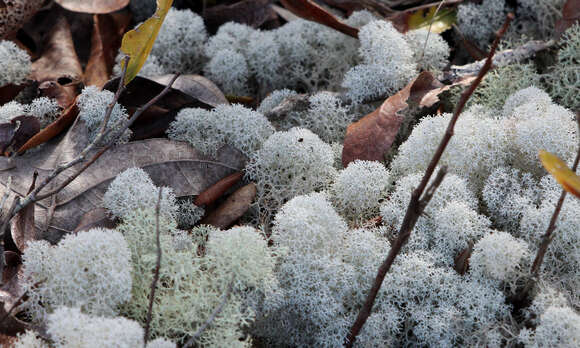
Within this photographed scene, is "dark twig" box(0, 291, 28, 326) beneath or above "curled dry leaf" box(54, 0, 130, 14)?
beneath

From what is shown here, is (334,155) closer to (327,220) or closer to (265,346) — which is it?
(327,220)

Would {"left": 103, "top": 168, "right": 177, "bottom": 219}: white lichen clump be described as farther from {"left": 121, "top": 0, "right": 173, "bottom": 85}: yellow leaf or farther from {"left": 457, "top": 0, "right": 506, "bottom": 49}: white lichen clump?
{"left": 457, "top": 0, "right": 506, "bottom": 49}: white lichen clump

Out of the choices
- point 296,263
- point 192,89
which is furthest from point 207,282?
point 192,89

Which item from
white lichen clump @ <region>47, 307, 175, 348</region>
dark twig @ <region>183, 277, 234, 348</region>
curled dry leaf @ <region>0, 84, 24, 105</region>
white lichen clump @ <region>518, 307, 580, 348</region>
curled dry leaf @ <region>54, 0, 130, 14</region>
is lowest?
curled dry leaf @ <region>0, 84, 24, 105</region>

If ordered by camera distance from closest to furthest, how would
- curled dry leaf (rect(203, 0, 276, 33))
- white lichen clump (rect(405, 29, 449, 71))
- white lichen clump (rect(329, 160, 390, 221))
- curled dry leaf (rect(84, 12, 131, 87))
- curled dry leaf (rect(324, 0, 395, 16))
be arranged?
white lichen clump (rect(329, 160, 390, 221)) < white lichen clump (rect(405, 29, 449, 71)) < curled dry leaf (rect(84, 12, 131, 87)) < curled dry leaf (rect(324, 0, 395, 16)) < curled dry leaf (rect(203, 0, 276, 33))

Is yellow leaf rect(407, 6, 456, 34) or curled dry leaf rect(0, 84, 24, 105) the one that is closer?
curled dry leaf rect(0, 84, 24, 105)

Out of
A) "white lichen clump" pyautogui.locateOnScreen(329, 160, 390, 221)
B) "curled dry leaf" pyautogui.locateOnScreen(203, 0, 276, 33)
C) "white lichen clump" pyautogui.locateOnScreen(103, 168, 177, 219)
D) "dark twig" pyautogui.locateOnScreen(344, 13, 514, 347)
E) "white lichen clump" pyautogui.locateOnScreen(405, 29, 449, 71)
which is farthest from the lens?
"curled dry leaf" pyautogui.locateOnScreen(203, 0, 276, 33)

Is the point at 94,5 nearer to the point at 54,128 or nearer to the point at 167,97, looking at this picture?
the point at 167,97

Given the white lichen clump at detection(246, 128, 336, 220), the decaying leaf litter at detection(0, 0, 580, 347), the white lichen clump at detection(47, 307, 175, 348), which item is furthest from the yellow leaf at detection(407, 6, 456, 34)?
the white lichen clump at detection(47, 307, 175, 348)
